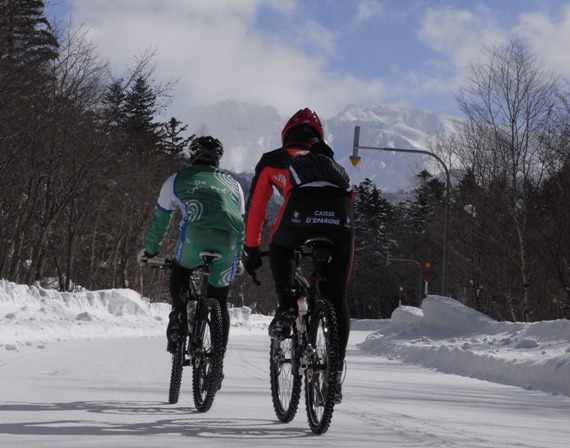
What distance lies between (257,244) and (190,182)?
1154 mm

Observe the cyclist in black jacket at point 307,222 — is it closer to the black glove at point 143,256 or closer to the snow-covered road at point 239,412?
the snow-covered road at point 239,412

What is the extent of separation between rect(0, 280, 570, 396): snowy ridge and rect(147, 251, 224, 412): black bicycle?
→ 15.5ft

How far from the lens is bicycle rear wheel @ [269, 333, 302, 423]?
5.39 m

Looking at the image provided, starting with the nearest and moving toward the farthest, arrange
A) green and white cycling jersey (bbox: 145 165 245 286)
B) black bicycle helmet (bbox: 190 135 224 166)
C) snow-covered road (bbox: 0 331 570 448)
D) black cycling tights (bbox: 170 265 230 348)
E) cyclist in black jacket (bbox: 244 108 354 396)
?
snow-covered road (bbox: 0 331 570 448) → cyclist in black jacket (bbox: 244 108 354 396) → green and white cycling jersey (bbox: 145 165 245 286) → black cycling tights (bbox: 170 265 230 348) → black bicycle helmet (bbox: 190 135 224 166)

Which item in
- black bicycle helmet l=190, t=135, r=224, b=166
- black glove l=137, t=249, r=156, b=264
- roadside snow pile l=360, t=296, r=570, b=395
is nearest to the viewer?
black bicycle helmet l=190, t=135, r=224, b=166

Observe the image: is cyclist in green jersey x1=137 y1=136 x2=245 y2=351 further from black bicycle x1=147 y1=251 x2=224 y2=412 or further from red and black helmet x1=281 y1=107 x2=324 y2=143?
red and black helmet x1=281 y1=107 x2=324 y2=143

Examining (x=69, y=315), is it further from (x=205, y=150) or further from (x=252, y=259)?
(x=252, y=259)

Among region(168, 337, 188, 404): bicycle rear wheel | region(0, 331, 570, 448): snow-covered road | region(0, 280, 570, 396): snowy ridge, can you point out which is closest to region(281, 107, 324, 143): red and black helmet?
region(168, 337, 188, 404): bicycle rear wheel

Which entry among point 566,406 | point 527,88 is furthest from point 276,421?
point 527,88

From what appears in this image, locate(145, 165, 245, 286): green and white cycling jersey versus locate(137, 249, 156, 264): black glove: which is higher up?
locate(145, 165, 245, 286): green and white cycling jersey

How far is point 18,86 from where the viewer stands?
22172mm

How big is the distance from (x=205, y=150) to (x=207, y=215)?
54cm

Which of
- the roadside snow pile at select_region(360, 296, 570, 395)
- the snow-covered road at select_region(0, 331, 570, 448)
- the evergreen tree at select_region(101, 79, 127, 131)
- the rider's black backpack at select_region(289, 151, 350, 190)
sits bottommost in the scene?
the snow-covered road at select_region(0, 331, 570, 448)

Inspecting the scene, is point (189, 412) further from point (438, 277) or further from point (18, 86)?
point (438, 277)
